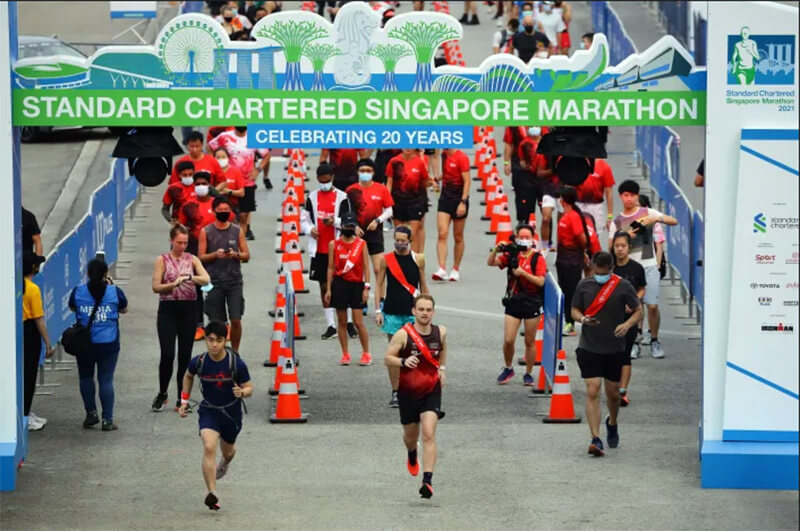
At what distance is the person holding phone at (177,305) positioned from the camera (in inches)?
688

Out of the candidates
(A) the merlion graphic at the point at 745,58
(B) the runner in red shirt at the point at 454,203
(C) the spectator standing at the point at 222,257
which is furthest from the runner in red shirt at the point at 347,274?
(A) the merlion graphic at the point at 745,58

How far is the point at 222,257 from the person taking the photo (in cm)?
1853

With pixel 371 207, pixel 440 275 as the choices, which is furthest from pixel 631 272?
pixel 440 275

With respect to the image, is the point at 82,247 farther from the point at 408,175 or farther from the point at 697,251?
the point at 697,251

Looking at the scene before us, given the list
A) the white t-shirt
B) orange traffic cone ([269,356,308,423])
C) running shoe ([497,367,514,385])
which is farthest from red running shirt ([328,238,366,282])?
the white t-shirt

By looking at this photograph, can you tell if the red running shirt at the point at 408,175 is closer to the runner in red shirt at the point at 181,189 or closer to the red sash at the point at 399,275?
the runner in red shirt at the point at 181,189

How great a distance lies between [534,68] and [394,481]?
3.61 meters

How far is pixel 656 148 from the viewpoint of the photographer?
86.2ft

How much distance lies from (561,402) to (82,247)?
6.11m

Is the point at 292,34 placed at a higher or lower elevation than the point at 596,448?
higher

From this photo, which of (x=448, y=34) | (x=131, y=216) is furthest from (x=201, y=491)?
(x=131, y=216)

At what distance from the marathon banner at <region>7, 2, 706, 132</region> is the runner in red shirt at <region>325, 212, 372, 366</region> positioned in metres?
4.10

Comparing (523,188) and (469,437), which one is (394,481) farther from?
(523,188)

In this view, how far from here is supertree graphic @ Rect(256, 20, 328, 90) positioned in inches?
586
